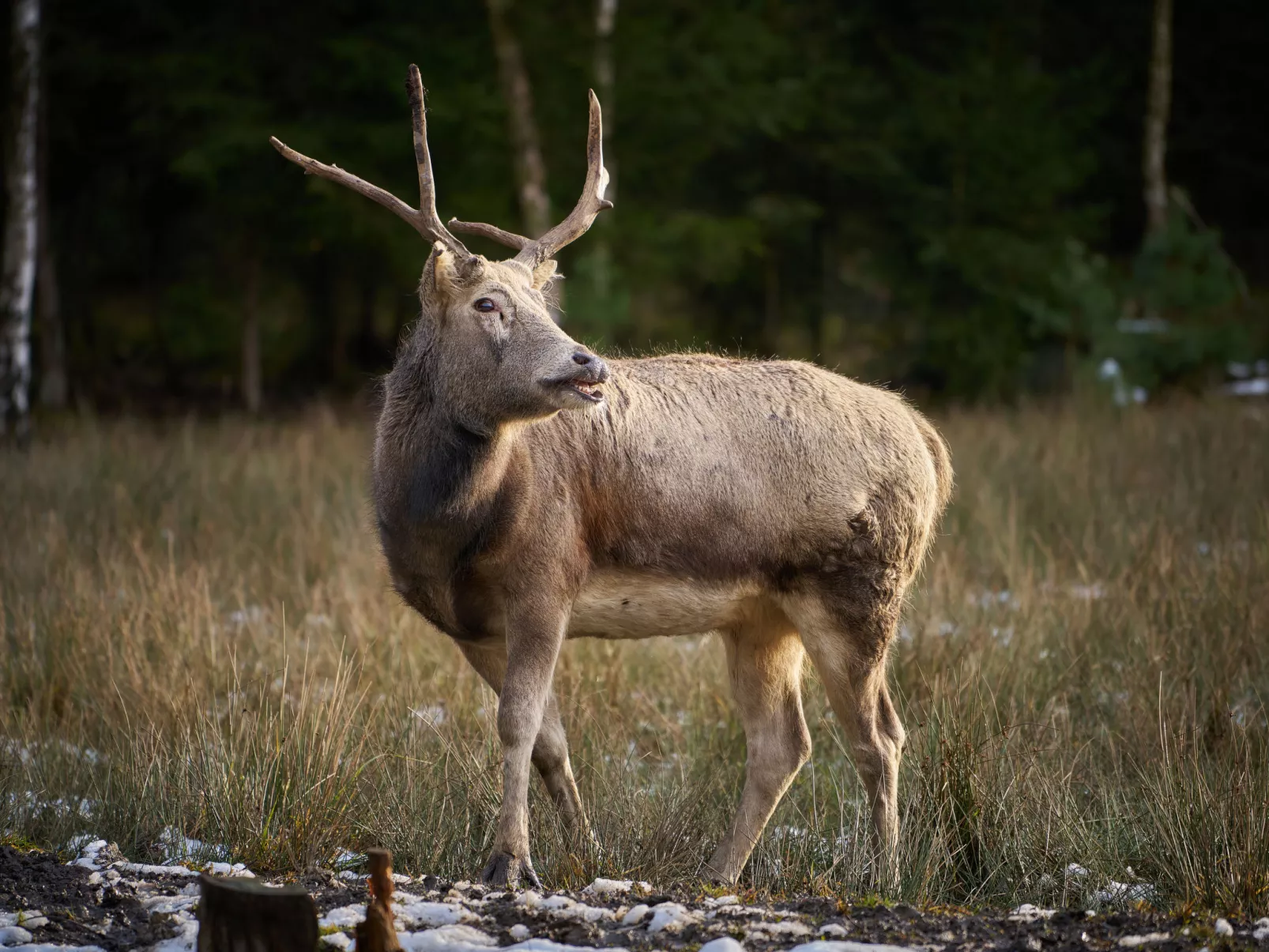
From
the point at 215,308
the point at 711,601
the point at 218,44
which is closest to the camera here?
the point at 711,601

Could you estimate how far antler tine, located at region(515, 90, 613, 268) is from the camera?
4953 millimetres

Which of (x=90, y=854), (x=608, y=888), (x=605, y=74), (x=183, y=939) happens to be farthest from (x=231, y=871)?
(x=605, y=74)

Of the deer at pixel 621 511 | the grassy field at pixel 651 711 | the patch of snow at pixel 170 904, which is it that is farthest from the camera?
the grassy field at pixel 651 711

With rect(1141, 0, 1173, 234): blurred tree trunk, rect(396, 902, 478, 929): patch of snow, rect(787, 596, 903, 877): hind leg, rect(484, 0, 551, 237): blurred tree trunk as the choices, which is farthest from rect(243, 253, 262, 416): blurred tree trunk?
rect(396, 902, 478, 929): patch of snow

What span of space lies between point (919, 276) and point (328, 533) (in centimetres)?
1341

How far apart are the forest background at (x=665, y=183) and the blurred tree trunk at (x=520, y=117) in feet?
0.13

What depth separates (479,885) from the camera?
417 cm

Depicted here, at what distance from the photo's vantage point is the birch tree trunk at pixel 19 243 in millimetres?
12891

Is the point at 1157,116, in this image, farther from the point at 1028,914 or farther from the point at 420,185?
the point at 1028,914

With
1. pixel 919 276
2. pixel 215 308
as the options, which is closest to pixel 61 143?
pixel 215 308

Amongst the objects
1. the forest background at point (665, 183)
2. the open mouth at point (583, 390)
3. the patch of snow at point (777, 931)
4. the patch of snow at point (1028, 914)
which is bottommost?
the patch of snow at point (1028, 914)

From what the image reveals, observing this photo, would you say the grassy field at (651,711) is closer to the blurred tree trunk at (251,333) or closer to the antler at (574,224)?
the antler at (574,224)

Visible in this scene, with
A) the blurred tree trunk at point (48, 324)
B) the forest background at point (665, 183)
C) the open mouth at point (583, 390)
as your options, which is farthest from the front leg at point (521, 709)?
the blurred tree trunk at point (48, 324)

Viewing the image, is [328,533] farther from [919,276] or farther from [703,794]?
[919,276]
